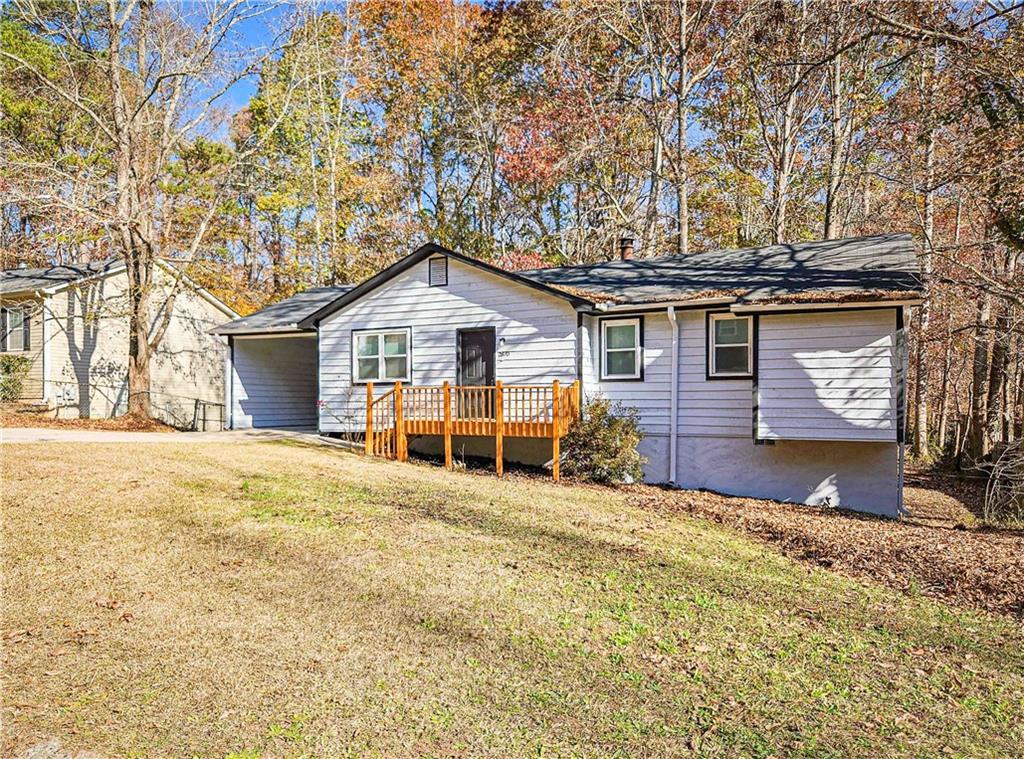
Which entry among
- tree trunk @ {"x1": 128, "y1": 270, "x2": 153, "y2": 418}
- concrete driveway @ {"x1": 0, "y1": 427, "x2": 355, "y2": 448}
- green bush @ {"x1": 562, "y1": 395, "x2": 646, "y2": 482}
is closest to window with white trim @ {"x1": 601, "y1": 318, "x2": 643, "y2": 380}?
green bush @ {"x1": 562, "y1": 395, "x2": 646, "y2": 482}

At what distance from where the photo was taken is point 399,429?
13.1 metres

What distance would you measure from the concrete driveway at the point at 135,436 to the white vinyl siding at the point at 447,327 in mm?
847

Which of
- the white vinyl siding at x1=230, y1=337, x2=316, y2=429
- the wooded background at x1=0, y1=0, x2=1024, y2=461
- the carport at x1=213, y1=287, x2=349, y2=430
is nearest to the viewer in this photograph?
the wooded background at x1=0, y1=0, x2=1024, y2=461

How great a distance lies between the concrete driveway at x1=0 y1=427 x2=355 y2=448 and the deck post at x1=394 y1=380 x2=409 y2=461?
1497mm

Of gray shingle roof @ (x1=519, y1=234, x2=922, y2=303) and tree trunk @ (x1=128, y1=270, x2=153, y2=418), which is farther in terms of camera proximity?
tree trunk @ (x1=128, y1=270, x2=153, y2=418)

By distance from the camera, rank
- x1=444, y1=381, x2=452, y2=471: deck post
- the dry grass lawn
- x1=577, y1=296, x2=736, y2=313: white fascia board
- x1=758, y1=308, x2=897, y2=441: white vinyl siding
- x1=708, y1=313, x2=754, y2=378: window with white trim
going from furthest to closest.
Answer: x1=444, y1=381, x2=452, y2=471: deck post, x1=708, y1=313, x2=754, y2=378: window with white trim, x1=577, y1=296, x2=736, y2=313: white fascia board, x1=758, y1=308, x2=897, y2=441: white vinyl siding, the dry grass lawn

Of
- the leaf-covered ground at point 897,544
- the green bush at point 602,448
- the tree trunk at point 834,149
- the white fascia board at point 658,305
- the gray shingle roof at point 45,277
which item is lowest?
the leaf-covered ground at point 897,544

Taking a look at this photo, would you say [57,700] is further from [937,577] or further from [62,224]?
[62,224]

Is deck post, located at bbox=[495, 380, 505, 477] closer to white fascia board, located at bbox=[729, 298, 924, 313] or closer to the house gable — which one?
the house gable

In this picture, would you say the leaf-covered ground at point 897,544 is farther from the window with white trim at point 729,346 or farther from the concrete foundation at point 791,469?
the window with white trim at point 729,346

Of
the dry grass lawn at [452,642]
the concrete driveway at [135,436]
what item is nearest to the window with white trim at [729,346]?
the dry grass lawn at [452,642]

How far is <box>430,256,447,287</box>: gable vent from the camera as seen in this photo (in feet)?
45.8

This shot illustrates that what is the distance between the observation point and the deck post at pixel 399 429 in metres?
13.0

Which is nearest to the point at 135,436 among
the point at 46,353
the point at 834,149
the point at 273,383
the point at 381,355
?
the point at 273,383
